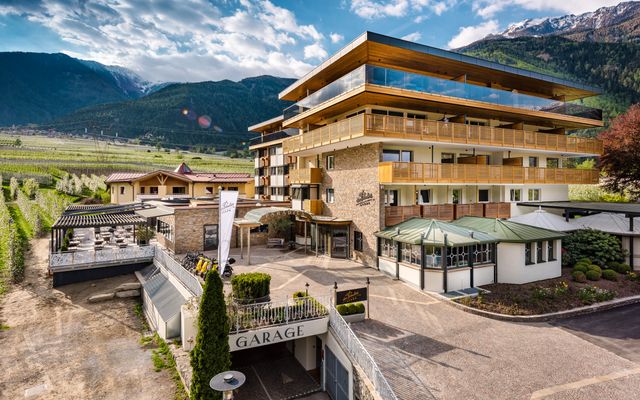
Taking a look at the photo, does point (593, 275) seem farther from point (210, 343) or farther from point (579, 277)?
point (210, 343)

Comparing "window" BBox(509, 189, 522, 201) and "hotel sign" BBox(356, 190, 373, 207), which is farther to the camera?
"window" BBox(509, 189, 522, 201)

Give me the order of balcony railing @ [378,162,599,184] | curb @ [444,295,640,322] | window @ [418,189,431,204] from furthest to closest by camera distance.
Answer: window @ [418,189,431,204] → balcony railing @ [378,162,599,184] → curb @ [444,295,640,322]

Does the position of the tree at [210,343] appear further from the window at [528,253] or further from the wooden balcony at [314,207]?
the wooden balcony at [314,207]

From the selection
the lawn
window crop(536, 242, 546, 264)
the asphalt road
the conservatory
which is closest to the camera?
the asphalt road

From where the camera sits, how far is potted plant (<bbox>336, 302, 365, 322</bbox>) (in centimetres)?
Answer: 1331

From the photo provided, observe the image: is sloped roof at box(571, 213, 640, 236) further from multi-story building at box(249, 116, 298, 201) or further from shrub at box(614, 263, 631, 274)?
multi-story building at box(249, 116, 298, 201)

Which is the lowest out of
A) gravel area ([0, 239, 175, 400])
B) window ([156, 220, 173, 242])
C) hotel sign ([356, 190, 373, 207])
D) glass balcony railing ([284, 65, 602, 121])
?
gravel area ([0, 239, 175, 400])

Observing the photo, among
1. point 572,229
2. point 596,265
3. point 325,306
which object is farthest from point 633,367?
point 572,229

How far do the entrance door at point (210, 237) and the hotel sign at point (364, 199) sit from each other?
38.9ft

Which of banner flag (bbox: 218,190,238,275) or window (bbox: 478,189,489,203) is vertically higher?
window (bbox: 478,189,489,203)

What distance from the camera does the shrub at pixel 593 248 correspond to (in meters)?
21.8

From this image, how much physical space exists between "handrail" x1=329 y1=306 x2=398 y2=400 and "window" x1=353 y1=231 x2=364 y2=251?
11.0 metres

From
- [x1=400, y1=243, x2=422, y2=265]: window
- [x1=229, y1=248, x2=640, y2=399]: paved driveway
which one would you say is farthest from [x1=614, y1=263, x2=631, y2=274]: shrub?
[x1=400, y1=243, x2=422, y2=265]: window

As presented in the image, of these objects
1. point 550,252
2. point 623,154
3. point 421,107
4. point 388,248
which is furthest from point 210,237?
point 623,154
